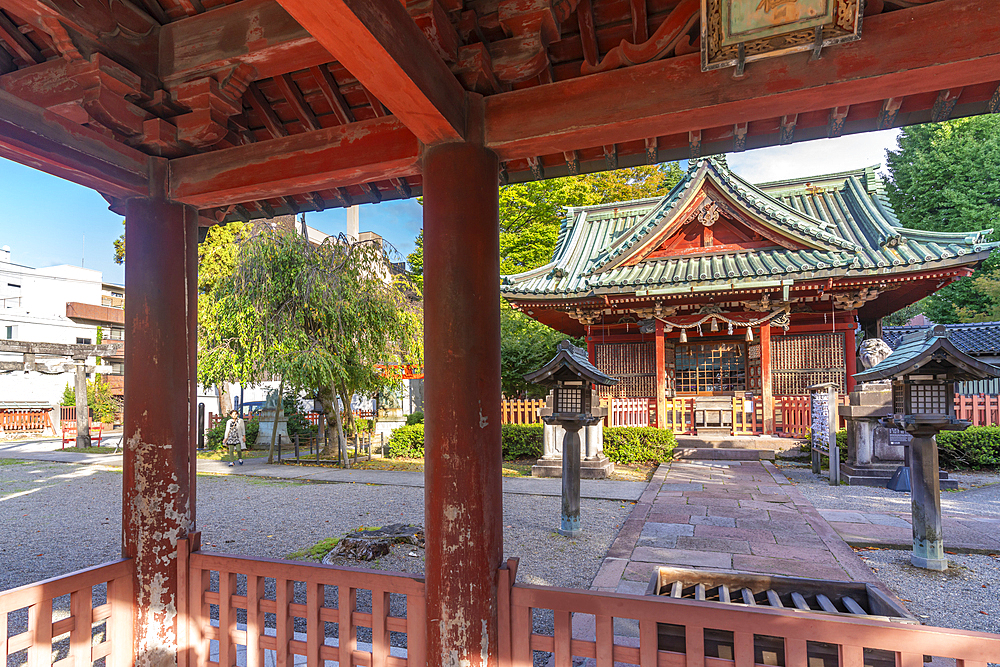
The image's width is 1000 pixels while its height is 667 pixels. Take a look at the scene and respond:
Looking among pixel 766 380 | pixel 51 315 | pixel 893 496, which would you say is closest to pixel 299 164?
pixel 893 496

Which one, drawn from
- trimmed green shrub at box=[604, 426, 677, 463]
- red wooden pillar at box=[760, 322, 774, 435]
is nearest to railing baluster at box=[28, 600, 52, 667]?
trimmed green shrub at box=[604, 426, 677, 463]

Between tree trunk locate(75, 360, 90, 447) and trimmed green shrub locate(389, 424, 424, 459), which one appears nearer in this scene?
trimmed green shrub locate(389, 424, 424, 459)

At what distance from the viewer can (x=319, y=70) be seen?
2.62 m

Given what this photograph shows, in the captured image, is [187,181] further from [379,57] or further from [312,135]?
[379,57]

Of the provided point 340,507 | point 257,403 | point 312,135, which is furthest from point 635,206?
point 257,403

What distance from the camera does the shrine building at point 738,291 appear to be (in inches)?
441

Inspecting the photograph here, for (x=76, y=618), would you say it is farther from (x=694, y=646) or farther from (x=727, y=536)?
(x=727, y=536)

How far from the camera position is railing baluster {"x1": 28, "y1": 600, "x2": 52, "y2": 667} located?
7.57 feet

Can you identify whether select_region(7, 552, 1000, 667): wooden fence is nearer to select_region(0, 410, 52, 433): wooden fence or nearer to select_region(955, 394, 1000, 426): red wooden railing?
select_region(955, 394, 1000, 426): red wooden railing

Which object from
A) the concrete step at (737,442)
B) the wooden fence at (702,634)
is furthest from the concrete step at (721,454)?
the wooden fence at (702,634)

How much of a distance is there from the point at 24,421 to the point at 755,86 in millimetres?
30583

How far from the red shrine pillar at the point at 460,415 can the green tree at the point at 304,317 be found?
31.1 feet

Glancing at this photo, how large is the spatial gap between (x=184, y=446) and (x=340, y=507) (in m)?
5.54

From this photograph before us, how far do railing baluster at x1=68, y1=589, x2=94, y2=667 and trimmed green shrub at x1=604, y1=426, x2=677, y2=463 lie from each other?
10.3m
